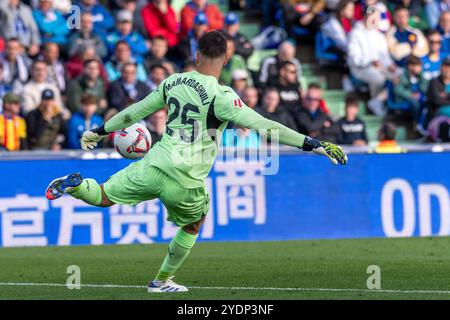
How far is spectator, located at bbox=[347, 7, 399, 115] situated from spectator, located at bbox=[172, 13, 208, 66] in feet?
8.69

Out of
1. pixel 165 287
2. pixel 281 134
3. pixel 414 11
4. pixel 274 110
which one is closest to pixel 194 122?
pixel 281 134

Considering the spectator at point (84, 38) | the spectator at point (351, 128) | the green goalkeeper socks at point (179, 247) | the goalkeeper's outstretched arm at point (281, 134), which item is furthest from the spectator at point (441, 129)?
the goalkeeper's outstretched arm at point (281, 134)

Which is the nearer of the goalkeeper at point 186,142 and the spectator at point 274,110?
the goalkeeper at point 186,142

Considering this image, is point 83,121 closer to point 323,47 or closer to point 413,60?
point 323,47

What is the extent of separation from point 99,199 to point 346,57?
11308 millimetres

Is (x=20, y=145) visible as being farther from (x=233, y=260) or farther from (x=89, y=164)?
(x=233, y=260)

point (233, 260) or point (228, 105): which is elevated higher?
point (228, 105)

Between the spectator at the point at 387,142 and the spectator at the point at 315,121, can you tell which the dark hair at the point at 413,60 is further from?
the spectator at the point at 387,142

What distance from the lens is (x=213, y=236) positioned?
1619 centimetres

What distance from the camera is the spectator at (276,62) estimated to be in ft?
64.7

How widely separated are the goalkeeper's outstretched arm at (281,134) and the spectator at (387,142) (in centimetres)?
689
